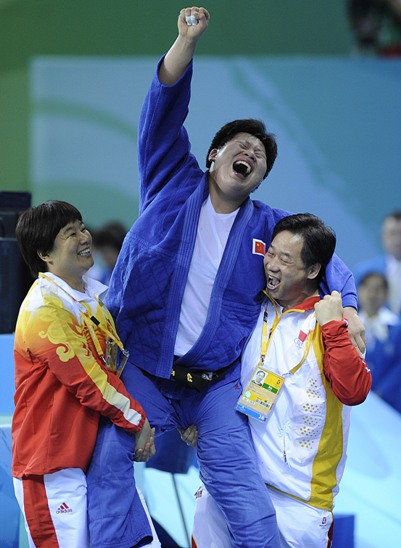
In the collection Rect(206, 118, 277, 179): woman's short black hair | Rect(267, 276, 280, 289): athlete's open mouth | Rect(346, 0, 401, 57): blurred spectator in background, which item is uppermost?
Rect(346, 0, 401, 57): blurred spectator in background

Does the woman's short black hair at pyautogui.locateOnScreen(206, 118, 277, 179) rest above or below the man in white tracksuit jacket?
above

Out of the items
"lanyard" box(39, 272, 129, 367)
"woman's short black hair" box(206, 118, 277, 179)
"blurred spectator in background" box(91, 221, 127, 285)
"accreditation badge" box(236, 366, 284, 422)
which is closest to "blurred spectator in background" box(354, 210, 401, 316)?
"blurred spectator in background" box(91, 221, 127, 285)

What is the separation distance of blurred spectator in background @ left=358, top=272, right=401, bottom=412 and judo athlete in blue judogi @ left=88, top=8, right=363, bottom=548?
2.83 metres

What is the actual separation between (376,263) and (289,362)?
408cm

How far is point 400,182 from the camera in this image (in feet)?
25.0

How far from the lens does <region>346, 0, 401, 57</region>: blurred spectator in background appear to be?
7.83m

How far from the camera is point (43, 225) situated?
2658 millimetres

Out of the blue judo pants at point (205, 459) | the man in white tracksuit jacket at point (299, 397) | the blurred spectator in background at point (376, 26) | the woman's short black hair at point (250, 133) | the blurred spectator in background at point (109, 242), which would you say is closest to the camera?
the blue judo pants at point (205, 459)

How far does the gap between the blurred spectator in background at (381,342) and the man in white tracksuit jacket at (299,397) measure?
284 cm

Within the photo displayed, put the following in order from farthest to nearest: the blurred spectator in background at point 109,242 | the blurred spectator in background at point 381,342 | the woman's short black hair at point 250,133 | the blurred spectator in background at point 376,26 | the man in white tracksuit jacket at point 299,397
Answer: the blurred spectator in background at point 376,26, the blurred spectator in background at point 109,242, the blurred spectator in background at point 381,342, the woman's short black hair at point 250,133, the man in white tracksuit jacket at point 299,397

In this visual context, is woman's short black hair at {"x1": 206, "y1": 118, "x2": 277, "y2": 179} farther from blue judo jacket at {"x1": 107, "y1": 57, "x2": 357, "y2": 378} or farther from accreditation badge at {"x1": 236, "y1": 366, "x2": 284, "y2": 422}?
accreditation badge at {"x1": 236, "y1": 366, "x2": 284, "y2": 422}

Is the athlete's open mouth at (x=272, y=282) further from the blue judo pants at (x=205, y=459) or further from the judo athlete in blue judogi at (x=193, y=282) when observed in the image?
the blue judo pants at (x=205, y=459)

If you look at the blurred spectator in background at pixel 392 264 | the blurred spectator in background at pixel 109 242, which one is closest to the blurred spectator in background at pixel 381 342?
the blurred spectator in background at pixel 392 264

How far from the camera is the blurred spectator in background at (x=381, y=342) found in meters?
5.57
